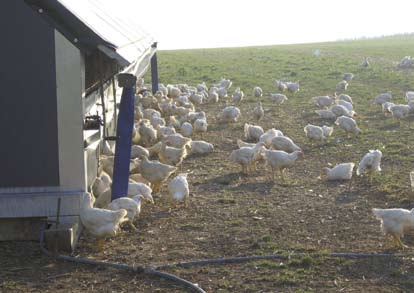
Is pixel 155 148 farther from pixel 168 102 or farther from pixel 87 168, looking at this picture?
pixel 168 102

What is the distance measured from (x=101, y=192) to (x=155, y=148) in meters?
3.56

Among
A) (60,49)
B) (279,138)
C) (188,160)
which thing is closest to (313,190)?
(279,138)

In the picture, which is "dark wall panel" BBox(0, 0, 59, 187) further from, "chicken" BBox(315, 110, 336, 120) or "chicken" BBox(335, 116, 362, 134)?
"chicken" BBox(315, 110, 336, 120)

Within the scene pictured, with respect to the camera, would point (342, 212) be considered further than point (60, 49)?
Yes

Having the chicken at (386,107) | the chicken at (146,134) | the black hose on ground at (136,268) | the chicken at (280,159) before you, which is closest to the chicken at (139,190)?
the black hose on ground at (136,268)

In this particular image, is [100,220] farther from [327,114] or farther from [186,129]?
[327,114]

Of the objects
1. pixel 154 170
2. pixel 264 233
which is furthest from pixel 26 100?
pixel 264 233

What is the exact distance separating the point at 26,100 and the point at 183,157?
14.5ft

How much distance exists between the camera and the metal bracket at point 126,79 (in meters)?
8.31

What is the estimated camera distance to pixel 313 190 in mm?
10805

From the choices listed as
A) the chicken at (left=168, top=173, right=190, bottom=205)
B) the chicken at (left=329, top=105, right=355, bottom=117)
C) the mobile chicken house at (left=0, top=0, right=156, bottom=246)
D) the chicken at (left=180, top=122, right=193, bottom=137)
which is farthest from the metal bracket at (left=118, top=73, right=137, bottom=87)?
the chicken at (left=329, top=105, right=355, bottom=117)

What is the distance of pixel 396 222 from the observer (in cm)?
764

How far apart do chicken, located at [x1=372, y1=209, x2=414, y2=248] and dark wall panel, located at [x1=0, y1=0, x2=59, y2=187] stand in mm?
3740

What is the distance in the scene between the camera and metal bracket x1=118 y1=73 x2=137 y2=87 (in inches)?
327
